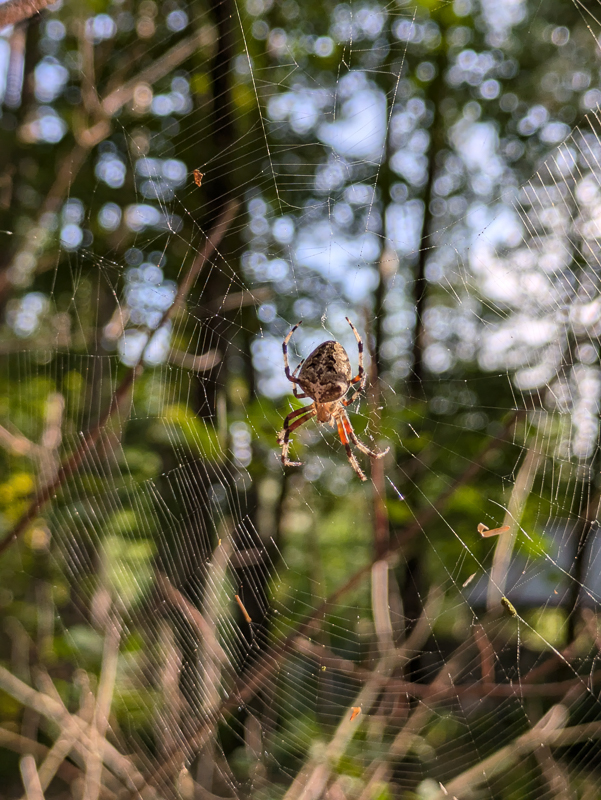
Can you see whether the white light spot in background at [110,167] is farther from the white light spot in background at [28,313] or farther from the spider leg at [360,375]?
the spider leg at [360,375]

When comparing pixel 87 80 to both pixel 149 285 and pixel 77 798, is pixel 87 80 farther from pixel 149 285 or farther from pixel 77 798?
pixel 77 798

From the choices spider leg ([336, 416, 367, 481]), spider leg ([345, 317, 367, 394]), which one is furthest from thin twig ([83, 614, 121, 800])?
spider leg ([345, 317, 367, 394])

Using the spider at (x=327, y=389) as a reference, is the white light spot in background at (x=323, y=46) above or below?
above

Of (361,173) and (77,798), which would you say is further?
(361,173)

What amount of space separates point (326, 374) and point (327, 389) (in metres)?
0.13

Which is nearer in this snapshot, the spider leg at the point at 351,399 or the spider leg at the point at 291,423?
the spider leg at the point at 291,423

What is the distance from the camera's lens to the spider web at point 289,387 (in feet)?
18.0

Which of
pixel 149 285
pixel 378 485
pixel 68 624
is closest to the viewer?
pixel 378 485

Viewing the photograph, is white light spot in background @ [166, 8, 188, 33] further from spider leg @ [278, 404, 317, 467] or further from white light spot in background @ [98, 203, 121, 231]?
spider leg @ [278, 404, 317, 467]

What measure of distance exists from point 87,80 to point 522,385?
21.7 feet

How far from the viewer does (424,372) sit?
10.2 m

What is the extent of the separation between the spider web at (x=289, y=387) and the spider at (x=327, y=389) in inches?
11.2

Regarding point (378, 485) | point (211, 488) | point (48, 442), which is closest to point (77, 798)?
point (211, 488)

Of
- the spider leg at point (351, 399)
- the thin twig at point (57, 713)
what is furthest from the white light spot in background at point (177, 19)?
the thin twig at point (57, 713)
